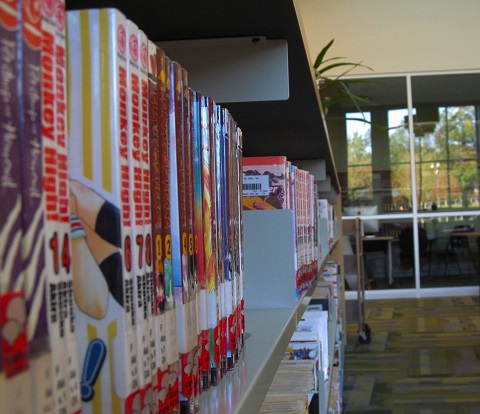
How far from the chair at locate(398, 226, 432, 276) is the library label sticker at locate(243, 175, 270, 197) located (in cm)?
731

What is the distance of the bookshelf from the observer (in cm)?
67

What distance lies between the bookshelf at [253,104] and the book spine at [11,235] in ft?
0.93

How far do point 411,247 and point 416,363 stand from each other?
3860 millimetres

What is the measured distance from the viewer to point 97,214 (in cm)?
41

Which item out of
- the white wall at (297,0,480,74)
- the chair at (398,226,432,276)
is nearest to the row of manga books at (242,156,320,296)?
the white wall at (297,0,480,74)

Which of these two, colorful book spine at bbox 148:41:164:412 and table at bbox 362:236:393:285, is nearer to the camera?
colorful book spine at bbox 148:41:164:412

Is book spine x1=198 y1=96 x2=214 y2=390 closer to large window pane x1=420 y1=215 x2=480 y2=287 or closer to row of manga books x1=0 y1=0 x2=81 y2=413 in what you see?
row of manga books x1=0 y1=0 x2=81 y2=413

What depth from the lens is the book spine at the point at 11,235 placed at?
288 mm

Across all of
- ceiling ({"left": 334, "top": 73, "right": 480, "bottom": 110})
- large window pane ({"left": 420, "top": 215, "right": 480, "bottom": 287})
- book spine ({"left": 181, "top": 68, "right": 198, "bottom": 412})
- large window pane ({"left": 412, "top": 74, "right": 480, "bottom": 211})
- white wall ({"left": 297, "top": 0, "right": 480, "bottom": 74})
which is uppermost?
white wall ({"left": 297, "top": 0, "right": 480, "bottom": 74})

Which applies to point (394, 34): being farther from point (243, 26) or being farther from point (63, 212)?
point (63, 212)

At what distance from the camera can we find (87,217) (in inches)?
16.1

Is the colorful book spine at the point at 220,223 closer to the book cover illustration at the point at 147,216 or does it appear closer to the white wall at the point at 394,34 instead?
the book cover illustration at the point at 147,216

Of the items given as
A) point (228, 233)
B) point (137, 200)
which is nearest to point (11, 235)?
point (137, 200)

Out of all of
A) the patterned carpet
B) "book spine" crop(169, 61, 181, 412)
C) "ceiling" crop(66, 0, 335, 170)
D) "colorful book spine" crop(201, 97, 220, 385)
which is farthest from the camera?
the patterned carpet
